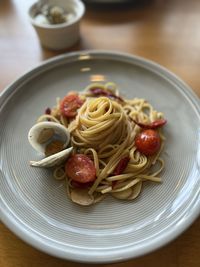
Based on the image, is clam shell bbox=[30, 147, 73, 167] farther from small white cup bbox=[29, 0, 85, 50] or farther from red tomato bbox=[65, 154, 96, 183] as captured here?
small white cup bbox=[29, 0, 85, 50]

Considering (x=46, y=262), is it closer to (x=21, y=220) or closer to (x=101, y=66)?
(x=21, y=220)

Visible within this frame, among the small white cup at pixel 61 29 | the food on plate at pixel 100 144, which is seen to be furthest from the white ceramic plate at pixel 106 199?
the small white cup at pixel 61 29

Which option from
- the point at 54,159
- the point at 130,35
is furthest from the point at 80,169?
the point at 130,35

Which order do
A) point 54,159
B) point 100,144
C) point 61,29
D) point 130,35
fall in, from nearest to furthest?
point 54,159
point 100,144
point 61,29
point 130,35

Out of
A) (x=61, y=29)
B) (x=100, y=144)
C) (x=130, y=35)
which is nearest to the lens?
(x=100, y=144)

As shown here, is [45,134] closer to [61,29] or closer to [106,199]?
[106,199]

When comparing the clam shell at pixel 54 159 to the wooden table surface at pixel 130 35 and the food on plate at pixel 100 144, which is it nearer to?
the food on plate at pixel 100 144
